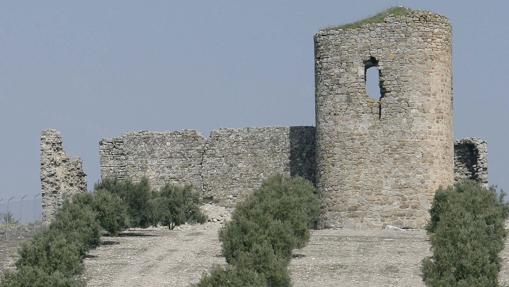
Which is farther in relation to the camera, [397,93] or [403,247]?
[397,93]

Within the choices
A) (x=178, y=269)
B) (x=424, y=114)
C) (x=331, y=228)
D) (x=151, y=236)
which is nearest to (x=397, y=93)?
(x=424, y=114)

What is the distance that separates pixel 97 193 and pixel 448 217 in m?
8.20

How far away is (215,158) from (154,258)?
7463mm

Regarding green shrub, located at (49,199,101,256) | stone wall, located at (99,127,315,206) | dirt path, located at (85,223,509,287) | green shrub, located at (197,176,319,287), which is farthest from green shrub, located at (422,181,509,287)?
stone wall, located at (99,127,315,206)

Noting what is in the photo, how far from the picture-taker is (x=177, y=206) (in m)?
31.1

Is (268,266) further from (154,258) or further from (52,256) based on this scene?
(154,258)

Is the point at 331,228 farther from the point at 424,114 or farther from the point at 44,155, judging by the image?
the point at 44,155

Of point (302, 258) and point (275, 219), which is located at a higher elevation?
point (275, 219)

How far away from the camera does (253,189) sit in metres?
32.2

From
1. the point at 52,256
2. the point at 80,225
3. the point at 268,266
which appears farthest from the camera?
the point at 80,225

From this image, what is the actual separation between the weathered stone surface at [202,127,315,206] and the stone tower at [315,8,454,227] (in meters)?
1.73

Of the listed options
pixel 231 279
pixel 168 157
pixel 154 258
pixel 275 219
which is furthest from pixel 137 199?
pixel 231 279

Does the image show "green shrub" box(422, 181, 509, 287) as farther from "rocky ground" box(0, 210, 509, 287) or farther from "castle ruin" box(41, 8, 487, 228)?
"castle ruin" box(41, 8, 487, 228)

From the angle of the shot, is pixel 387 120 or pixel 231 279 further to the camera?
pixel 387 120
